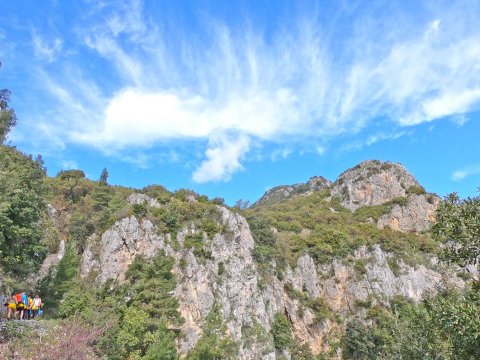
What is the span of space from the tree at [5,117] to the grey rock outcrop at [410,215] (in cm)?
6380

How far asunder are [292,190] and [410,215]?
81624 millimetres

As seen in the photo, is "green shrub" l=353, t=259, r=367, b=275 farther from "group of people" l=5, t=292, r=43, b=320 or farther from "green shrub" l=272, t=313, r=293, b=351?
"group of people" l=5, t=292, r=43, b=320

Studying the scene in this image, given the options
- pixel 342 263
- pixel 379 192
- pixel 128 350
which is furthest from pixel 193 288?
pixel 379 192

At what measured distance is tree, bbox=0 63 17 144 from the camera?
1164 inches

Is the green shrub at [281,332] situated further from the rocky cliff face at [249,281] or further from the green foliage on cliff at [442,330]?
the green foliage on cliff at [442,330]

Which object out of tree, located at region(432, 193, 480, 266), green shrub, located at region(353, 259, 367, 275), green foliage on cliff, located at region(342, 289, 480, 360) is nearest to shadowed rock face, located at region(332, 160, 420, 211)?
green shrub, located at region(353, 259, 367, 275)

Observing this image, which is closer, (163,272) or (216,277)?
(163,272)

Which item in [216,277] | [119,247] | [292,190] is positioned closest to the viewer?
[119,247]

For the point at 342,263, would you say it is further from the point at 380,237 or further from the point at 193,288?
the point at 193,288

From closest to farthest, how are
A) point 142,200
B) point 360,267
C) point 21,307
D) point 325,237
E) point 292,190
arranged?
point 21,307, point 142,200, point 360,267, point 325,237, point 292,190

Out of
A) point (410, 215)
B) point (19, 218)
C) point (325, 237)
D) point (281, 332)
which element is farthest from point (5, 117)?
point (410, 215)

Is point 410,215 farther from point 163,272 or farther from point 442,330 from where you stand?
point 442,330

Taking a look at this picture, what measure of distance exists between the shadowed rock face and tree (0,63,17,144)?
6830 centimetres

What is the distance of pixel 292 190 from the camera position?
500ft
